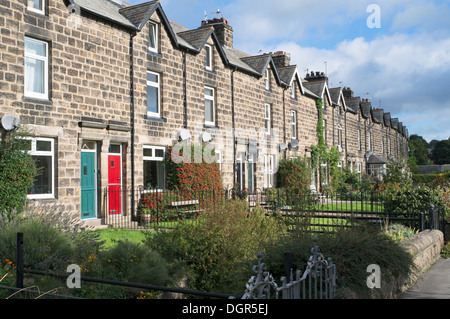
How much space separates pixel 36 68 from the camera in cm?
1227

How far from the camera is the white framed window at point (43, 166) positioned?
12.0 m

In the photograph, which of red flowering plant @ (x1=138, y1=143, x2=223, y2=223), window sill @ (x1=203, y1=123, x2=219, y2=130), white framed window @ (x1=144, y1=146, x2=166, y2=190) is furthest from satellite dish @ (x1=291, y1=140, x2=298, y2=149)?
white framed window @ (x1=144, y1=146, x2=166, y2=190)

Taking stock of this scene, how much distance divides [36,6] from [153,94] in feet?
16.9

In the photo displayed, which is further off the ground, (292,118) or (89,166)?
(292,118)

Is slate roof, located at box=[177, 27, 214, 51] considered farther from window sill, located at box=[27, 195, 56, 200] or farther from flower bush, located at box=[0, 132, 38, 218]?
flower bush, located at box=[0, 132, 38, 218]

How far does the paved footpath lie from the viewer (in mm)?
7068

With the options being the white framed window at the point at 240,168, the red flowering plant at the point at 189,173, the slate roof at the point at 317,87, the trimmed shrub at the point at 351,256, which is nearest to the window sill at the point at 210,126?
the red flowering plant at the point at 189,173

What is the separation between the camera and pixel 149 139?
51.3 feet

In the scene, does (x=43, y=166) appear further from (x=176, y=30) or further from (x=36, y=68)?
(x=176, y=30)

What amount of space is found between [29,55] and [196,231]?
7.63 m

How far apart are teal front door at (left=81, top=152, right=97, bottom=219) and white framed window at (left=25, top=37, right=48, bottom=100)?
2.33 metres

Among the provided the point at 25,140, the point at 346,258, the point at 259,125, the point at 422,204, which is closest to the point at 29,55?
the point at 25,140
